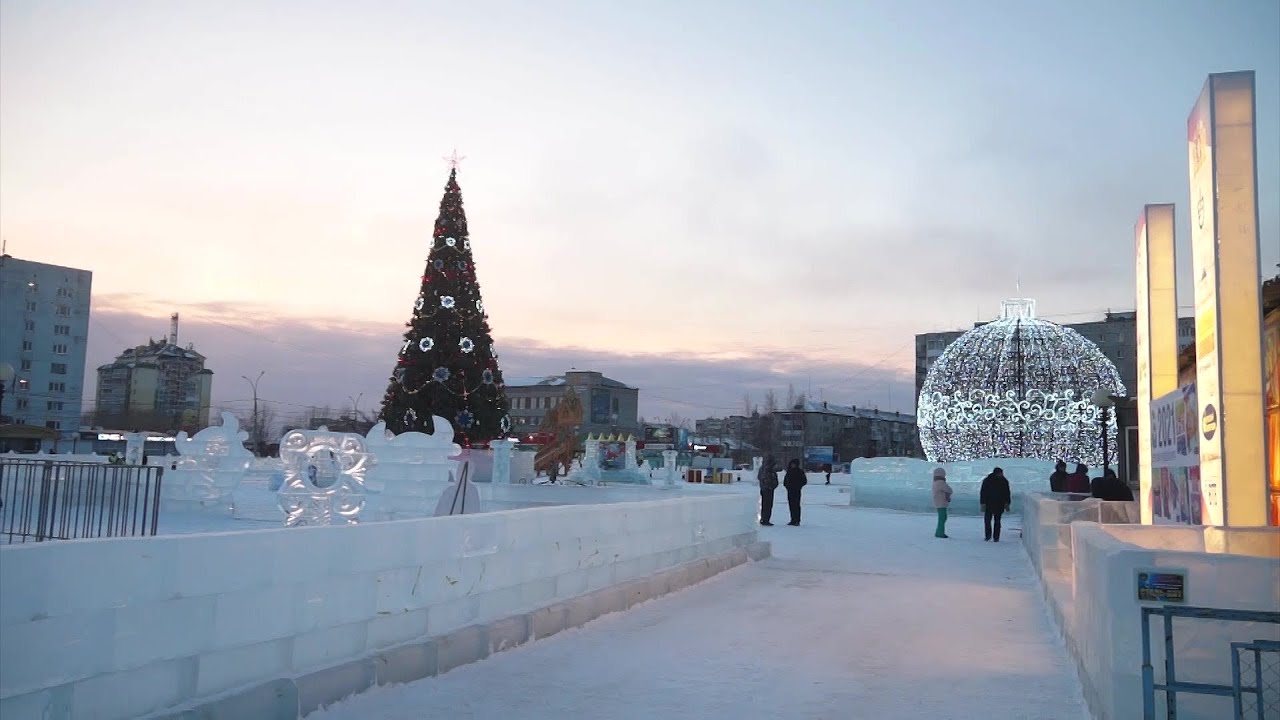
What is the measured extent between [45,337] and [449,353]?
233 ft

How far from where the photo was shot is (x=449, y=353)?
31.2 m

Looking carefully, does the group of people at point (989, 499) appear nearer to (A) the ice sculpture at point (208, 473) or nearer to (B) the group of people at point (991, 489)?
(B) the group of people at point (991, 489)

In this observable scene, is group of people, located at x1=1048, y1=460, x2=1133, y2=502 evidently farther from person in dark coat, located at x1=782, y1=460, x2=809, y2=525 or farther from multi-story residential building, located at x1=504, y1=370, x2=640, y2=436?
multi-story residential building, located at x1=504, y1=370, x2=640, y2=436

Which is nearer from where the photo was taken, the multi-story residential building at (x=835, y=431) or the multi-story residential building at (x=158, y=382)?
the multi-story residential building at (x=158, y=382)

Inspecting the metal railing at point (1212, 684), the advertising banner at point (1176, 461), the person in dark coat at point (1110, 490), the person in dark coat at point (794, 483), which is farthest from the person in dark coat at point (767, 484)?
the metal railing at point (1212, 684)

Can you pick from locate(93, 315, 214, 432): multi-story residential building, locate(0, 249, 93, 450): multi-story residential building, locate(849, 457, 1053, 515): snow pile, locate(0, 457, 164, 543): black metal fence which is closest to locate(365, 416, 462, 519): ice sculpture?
locate(0, 457, 164, 543): black metal fence

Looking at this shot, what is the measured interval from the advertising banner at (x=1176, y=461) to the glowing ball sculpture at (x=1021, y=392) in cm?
1235

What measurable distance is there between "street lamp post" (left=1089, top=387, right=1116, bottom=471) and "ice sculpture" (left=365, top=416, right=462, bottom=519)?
13.4 m

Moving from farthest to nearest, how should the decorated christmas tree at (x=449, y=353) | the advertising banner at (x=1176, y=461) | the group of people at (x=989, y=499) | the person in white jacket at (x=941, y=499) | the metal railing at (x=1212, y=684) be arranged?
the decorated christmas tree at (x=449, y=353) < the person in white jacket at (x=941, y=499) < the group of people at (x=989, y=499) < the advertising banner at (x=1176, y=461) < the metal railing at (x=1212, y=684)

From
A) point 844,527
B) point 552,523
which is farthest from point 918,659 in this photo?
point 844,527

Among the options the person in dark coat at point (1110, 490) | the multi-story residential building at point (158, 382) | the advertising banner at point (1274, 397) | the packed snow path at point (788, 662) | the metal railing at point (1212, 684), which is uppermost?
the multi-story residential building at point (158, 382)

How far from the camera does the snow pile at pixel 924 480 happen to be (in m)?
28.5

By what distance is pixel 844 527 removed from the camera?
22.8 meters

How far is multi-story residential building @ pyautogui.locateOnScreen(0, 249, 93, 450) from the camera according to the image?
82125mm
